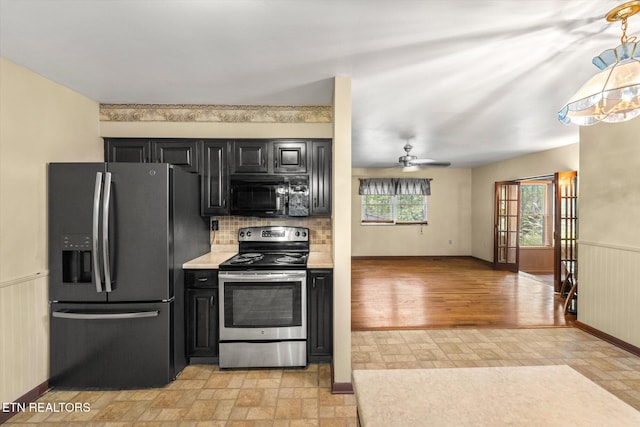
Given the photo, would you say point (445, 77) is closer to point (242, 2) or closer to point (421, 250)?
point (242, 2)

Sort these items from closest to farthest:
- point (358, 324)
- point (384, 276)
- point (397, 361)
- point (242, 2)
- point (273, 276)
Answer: point (242, 2)
point (273, 276)
point (397, 361)
point (358, 324)
point (384, 276)

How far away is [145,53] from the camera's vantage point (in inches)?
84.0

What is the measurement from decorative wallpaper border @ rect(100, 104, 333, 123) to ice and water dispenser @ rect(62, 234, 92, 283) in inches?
56.9

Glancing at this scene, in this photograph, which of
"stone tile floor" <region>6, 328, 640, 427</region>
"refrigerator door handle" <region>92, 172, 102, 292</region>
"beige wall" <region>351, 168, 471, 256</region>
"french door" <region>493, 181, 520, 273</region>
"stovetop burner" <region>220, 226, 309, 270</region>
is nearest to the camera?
"stone tile floor" <region>6, 328, 640, 427</region>

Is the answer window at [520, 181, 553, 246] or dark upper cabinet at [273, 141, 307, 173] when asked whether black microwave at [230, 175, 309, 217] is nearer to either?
dark upper cabinet at [273, 141, 307, 173]

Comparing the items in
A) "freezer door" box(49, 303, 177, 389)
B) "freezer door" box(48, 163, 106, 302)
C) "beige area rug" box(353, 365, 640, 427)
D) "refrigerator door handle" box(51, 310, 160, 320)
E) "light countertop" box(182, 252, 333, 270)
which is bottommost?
"freezer door" box(49, 303, 177, 389)

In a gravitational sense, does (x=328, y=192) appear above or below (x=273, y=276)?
above

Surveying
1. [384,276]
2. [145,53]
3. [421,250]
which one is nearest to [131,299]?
[145,53]

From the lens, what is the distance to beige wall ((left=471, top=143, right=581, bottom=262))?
536cm

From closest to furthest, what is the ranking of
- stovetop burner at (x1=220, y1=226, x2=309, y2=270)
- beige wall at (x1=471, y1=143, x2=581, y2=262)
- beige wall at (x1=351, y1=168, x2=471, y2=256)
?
1. stovetop burner at (x1=220, y1=226, x2=309, y2=270)
2. beige wall at (x1=471, y1=143, x2=581, y2=262)
3. beige wall at (x1=351, y1=168, x2=471, y2=256)

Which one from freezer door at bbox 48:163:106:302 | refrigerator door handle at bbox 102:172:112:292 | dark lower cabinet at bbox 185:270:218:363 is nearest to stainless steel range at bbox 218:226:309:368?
dark lower cabinet at bbox 185:270:218:363

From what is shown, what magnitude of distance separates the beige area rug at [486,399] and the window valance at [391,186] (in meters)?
6.99

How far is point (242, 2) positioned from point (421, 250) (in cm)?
756

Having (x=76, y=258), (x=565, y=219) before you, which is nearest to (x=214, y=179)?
(x=76, y=258)
